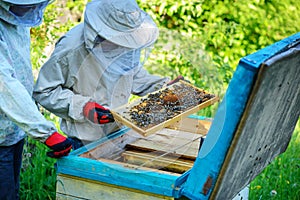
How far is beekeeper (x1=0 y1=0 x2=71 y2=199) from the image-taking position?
2.54 m

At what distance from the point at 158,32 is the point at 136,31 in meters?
0.11

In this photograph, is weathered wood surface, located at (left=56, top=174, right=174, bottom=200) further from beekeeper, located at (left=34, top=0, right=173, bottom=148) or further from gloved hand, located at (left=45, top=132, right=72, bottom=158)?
beekeeper, located at (left=34, top=0, right=173, bottom=148)

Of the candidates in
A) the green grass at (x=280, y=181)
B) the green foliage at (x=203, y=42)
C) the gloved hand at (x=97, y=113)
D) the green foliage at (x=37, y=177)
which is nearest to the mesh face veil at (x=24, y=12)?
the gloved hand at (x=97, y=113)

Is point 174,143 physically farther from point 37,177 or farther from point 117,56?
point 37,177

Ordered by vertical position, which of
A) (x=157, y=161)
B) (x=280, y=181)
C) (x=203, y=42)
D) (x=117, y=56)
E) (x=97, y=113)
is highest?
(x=117, y=56)

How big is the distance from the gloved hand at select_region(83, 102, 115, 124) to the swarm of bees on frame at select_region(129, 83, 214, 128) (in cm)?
13

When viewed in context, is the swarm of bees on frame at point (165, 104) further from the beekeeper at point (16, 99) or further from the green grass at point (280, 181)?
the green grass at point (280, 181)

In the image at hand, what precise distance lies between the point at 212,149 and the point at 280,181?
218cm

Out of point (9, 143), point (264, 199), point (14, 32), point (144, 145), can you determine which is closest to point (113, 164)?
point (144, 145)

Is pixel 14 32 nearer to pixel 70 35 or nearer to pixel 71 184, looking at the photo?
pixel 70 35

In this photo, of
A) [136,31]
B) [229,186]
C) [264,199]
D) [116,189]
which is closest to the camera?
[229,186]

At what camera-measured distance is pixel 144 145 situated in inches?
117

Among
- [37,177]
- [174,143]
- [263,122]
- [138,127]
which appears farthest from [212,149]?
[37,177]

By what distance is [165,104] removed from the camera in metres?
Answer: 2.75
